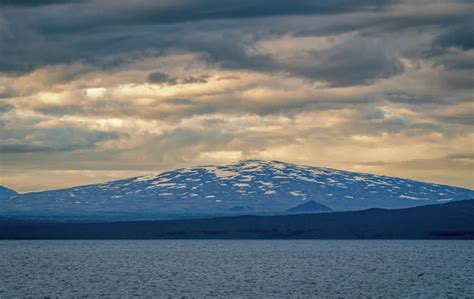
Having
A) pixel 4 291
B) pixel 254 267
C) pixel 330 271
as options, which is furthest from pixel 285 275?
pixel 4 291

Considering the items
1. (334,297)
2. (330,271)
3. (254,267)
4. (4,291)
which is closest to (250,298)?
(334,297)

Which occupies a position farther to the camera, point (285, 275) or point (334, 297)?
point (285, 275)

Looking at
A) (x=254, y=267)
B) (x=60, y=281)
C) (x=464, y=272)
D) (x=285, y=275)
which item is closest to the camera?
(x=60, y=281)

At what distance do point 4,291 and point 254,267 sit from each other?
61569mm

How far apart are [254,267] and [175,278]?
1292 inches

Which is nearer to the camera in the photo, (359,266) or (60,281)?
(60,281)

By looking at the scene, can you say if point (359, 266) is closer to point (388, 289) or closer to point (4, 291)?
point (388, 289)

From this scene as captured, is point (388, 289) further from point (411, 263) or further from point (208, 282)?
point (411, 263)

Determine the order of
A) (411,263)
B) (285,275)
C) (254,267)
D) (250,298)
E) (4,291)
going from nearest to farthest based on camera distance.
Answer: (250,298), (4,291), (285,275), (254,267), (411,263)

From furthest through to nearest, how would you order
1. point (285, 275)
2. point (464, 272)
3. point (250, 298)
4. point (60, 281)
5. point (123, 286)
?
1. point (464, 272)
2. point (285, 275)
3. point (60, 281)
4. point (123, 286)
5. point (250, 298)

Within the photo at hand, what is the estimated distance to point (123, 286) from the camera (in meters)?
107

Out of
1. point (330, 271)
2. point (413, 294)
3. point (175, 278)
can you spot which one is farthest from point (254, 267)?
point (413, 294)

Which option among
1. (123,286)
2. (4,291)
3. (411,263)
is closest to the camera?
(4,291)

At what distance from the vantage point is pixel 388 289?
103 metres
